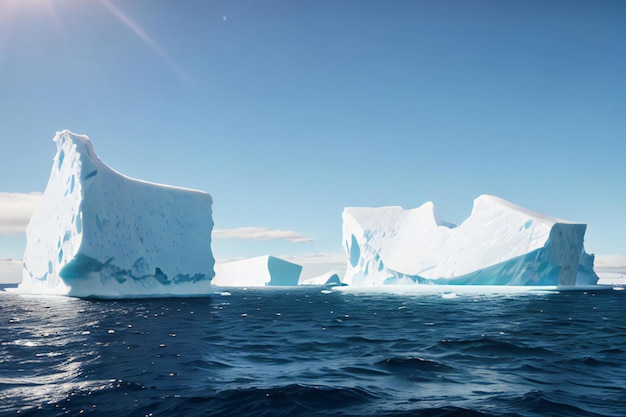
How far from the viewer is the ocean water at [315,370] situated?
21.4 ft

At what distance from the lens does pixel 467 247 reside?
153ft

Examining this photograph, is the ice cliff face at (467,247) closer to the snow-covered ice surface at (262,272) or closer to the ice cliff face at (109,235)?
the snow-covered ice surface at (262,272)

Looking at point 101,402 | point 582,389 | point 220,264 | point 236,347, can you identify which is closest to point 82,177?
point 236,347

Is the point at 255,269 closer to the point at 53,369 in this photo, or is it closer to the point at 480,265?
the point at 480,265

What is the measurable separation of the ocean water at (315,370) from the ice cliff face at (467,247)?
26.7 meters

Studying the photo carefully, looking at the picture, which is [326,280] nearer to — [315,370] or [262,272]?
[262,272]

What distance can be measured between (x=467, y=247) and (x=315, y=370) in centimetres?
4068

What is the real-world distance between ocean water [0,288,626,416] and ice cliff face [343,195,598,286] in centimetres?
2674

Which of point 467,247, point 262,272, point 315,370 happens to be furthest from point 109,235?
point 262,272

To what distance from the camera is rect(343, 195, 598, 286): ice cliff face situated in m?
42.0

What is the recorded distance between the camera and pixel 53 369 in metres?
9.16

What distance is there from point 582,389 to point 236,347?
7951mm

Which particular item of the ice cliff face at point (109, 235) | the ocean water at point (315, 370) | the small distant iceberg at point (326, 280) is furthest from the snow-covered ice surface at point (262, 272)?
the ocean water at point (315, 370)

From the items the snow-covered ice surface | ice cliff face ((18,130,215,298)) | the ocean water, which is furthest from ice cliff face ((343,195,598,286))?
the ocean water
